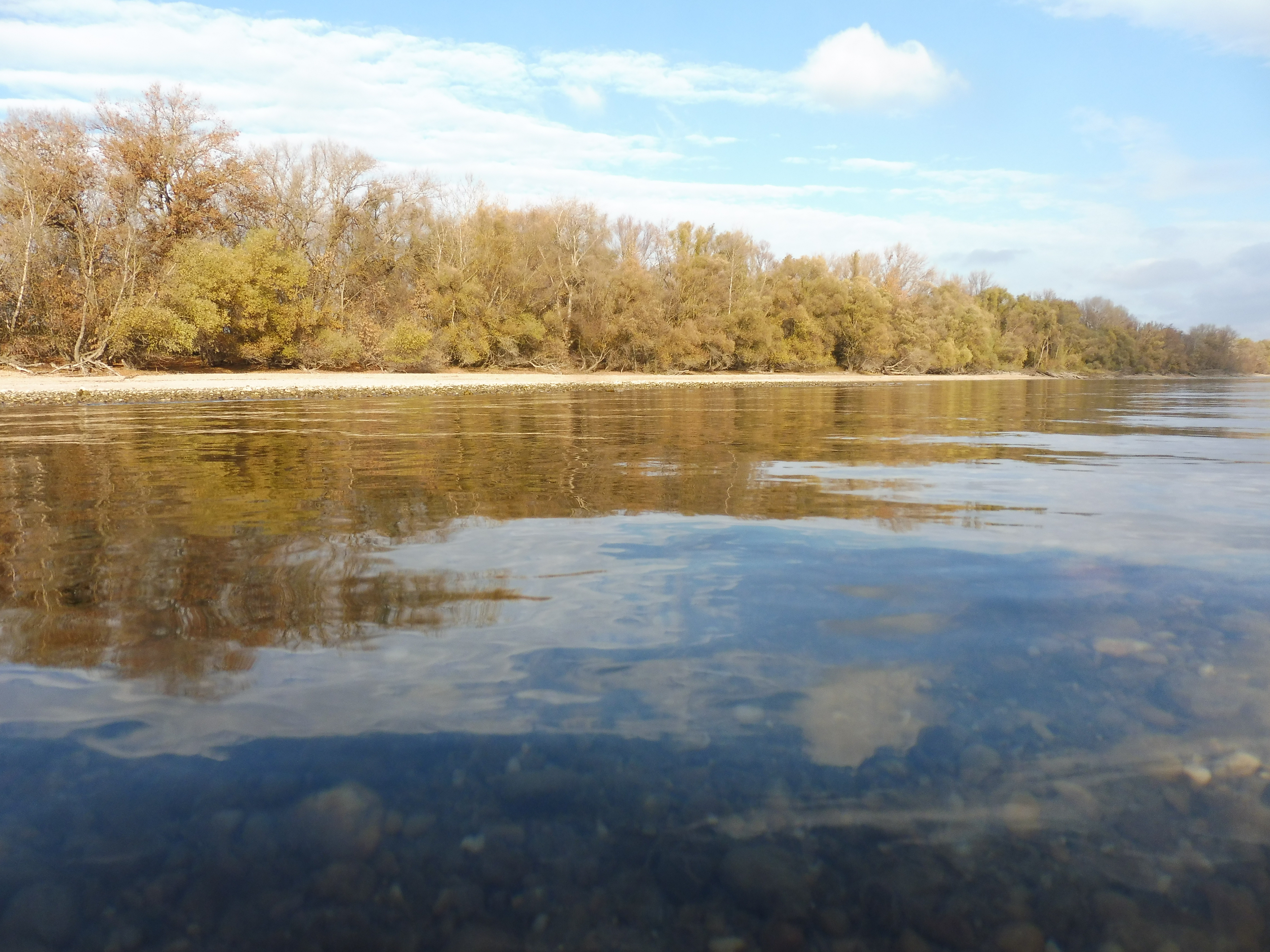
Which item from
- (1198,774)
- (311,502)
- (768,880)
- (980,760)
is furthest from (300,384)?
→ (1198,774)

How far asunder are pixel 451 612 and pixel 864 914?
2899 millimetres

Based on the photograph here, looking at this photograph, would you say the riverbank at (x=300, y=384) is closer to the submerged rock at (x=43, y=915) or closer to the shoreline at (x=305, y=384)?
the shoreline at (x=305, y=384)

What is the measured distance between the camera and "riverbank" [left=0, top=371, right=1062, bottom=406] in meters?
30.3

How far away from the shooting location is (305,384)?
41312 mm

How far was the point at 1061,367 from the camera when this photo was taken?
125500mm

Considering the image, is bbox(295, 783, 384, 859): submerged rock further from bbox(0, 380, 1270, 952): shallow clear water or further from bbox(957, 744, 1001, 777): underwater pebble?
bbox(957, 744, 1001, 777): underwater pebble

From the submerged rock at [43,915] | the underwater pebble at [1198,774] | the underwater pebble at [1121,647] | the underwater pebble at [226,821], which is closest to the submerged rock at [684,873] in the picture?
the underwater pebble at [226,821]

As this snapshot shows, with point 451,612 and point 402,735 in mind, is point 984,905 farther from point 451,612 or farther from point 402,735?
point 451,612

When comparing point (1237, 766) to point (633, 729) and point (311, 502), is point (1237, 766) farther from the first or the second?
point (311, 502)

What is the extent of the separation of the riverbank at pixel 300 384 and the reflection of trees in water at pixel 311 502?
38.1 feet

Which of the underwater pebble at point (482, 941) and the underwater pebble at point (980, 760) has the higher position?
the underwater pebble at point (980, 760)

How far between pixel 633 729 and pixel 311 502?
5.72m

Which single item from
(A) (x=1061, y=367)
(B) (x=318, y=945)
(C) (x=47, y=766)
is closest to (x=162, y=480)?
(C) (x=47, y=766)

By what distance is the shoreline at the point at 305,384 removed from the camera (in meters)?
30.3
